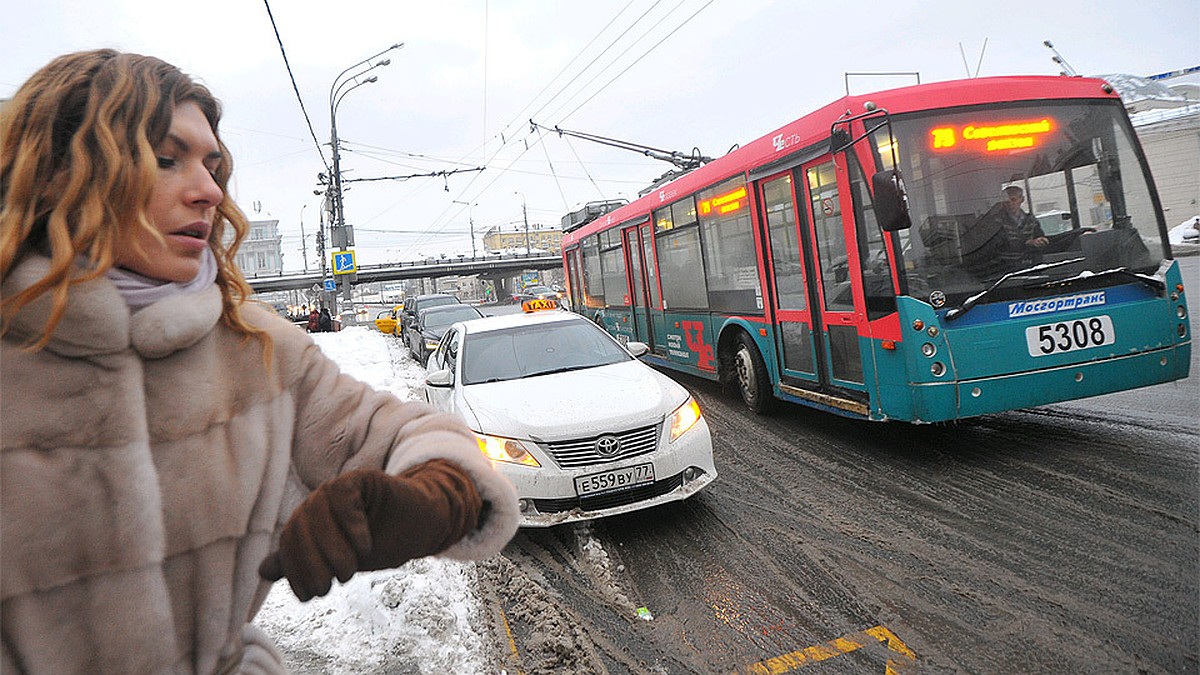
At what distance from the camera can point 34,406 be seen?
107 cm

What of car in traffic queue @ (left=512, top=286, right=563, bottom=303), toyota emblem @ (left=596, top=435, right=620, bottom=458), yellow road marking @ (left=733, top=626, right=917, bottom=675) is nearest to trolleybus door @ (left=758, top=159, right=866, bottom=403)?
toyota emblem @ (left=596, top=435, right=620, bottom=458)

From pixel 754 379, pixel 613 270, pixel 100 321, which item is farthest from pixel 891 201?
pixel 613 270

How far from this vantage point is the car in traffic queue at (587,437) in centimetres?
466

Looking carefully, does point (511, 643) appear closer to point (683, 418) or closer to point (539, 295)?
point (683, 418)

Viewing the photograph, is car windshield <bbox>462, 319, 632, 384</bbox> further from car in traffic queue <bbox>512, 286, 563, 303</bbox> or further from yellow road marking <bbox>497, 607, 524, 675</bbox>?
car in traffic queue <bbox>512, 286, 563, 303</bbox>

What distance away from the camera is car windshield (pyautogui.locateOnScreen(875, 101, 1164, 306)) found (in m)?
5.32

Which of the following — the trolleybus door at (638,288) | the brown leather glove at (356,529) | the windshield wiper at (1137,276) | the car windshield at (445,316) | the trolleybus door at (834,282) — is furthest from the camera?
the car windshield at (445,316)

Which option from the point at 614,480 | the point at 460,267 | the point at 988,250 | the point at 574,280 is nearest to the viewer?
the point at 614,480

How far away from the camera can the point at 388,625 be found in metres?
3.56

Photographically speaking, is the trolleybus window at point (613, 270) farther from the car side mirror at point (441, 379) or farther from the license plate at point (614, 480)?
the license plate at point (614, 480)

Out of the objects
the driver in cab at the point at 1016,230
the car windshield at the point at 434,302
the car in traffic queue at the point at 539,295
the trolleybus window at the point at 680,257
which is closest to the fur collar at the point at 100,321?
the driver in cab at the point at 1016,230

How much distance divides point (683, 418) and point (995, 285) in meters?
2.55

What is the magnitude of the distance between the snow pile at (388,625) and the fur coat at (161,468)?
1.88 meters

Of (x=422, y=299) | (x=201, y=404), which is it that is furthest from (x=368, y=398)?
(x=422, y=299)
